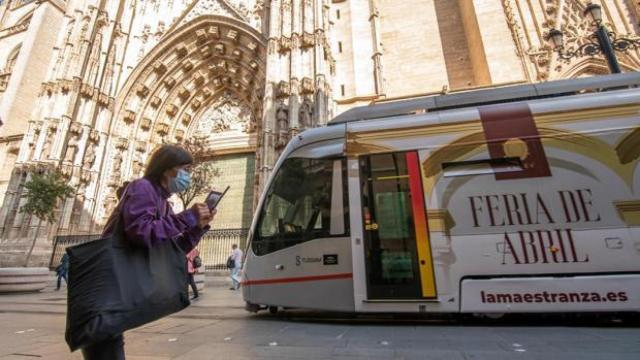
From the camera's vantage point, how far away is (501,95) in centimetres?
476

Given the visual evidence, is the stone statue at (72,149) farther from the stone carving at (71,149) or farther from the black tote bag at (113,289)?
the black tote bag at (113,289)

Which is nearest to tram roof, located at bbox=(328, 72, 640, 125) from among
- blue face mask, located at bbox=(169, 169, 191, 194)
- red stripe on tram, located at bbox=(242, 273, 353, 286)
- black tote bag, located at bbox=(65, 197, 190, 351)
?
red stripe on tram, located at bbox=(242, 273, 353, 286)

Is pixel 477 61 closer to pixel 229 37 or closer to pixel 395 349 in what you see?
pixel 229 37

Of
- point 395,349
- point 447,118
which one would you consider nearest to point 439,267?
point 395,349

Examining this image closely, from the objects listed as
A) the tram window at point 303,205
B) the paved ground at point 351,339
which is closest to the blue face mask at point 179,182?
the paved ground at point 351,339

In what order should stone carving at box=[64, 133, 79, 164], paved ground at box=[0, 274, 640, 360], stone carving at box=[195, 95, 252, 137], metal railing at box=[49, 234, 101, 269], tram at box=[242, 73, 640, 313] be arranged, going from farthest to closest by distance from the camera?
stone carving at box=[195, 95, 252, 137] < stone carving at box=[64, 133, 79, 164] < metal railing at box=[49, 234, 101, 269] < tram at box=[242, 73, 640, 313] < paved ground at box=[0, 274, 640, 360]

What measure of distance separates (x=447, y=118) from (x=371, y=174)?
1349mm

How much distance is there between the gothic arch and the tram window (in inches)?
524

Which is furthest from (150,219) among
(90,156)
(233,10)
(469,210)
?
(233,10)

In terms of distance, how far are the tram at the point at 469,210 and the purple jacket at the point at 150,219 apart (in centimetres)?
285

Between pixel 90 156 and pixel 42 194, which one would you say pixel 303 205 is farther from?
pixel 90 156

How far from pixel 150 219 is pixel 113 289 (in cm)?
34

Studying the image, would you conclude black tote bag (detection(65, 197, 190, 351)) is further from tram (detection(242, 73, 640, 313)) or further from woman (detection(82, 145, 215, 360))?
tram (detection(242, 73, 640, 313))

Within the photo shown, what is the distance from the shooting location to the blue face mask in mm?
1846
